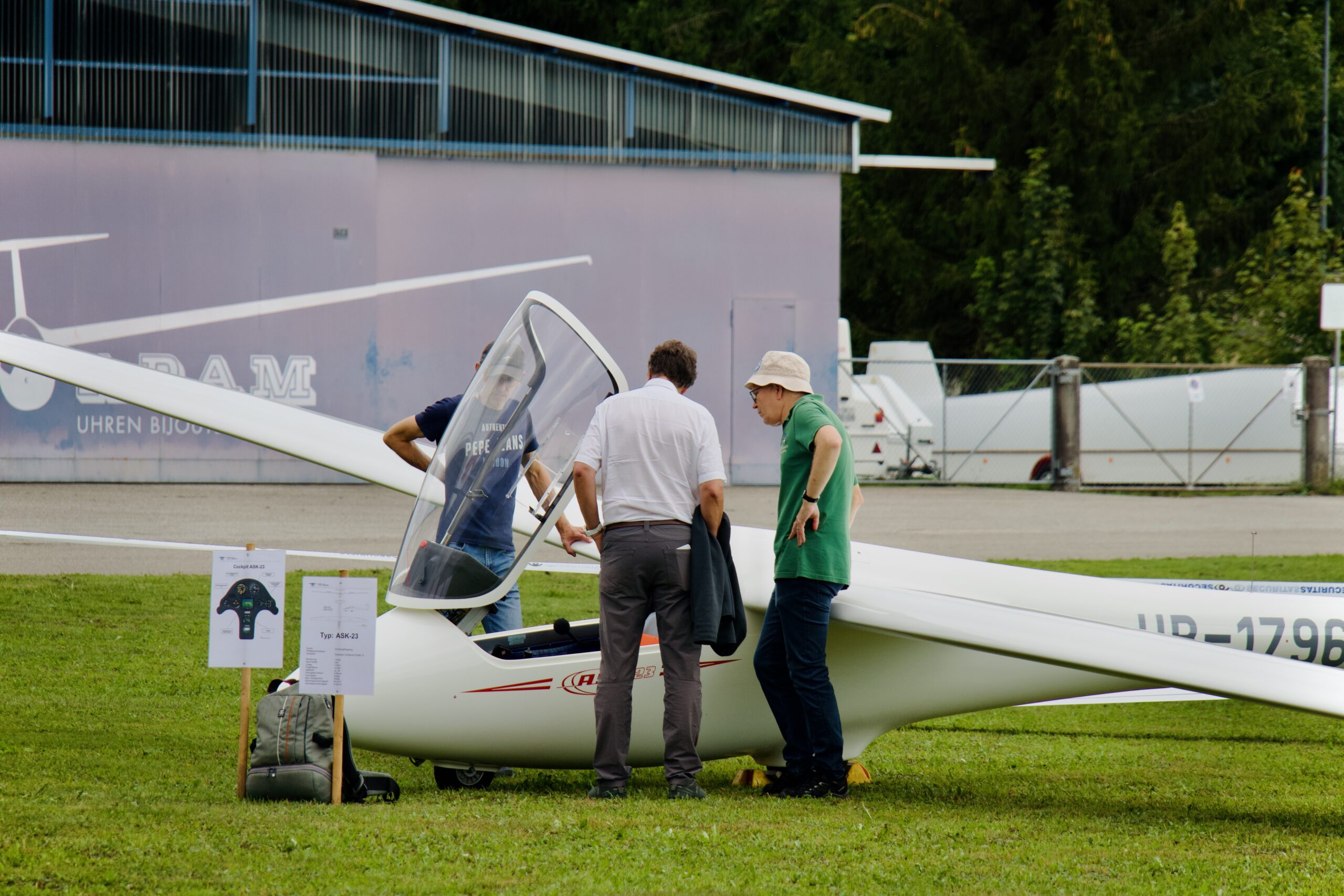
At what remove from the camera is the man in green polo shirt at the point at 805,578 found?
5551 mm

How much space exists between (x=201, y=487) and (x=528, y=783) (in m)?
13.8

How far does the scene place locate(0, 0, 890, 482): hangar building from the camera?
61.5 ft

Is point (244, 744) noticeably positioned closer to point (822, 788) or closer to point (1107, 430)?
point (822, 788)

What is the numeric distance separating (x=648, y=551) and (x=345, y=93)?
15674mm

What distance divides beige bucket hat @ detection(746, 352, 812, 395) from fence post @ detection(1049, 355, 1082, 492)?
1658cm

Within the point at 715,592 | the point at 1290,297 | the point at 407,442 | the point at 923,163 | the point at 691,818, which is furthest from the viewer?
the point at 1290,297

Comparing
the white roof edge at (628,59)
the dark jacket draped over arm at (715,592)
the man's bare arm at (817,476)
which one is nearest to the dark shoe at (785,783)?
the dark jacket draped over arm at (715,592)

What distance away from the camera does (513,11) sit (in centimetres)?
3312

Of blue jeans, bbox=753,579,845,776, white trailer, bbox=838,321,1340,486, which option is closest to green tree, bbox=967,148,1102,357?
white trailer, bbox=838,321,1340,486

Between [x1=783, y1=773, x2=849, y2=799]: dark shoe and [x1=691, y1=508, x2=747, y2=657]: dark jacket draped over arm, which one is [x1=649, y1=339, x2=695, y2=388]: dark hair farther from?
[x1=783, y1=773, x2=849, y2=799]: dark shoe

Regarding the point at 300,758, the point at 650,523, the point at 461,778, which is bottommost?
the point at 461,778

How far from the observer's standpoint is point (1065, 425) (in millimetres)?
21594

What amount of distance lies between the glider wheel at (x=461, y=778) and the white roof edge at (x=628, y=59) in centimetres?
A: 1512

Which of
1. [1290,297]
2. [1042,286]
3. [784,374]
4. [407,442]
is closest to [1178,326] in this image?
[1290,297]
